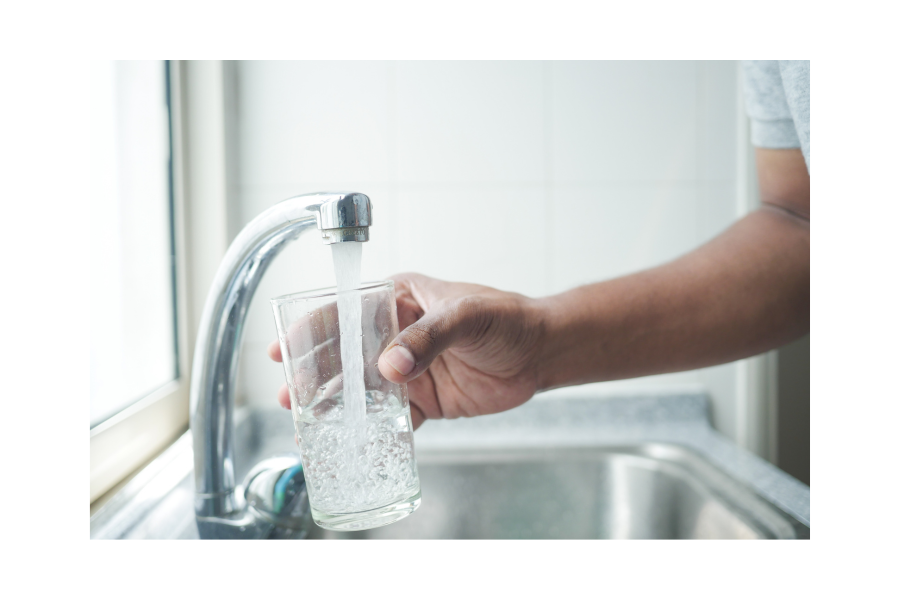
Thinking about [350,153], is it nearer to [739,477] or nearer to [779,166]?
[779,166]

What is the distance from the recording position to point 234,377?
49cm

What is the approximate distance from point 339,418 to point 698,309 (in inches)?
18.9

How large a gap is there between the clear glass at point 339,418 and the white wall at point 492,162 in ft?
2.79

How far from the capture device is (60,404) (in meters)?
0.46

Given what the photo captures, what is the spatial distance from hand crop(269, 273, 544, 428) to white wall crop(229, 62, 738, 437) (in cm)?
60

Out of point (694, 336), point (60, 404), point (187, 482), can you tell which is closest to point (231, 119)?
point (187, 482)

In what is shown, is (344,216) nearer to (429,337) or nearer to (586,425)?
(429,337)

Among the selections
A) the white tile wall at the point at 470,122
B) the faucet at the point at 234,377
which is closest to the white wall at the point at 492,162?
the white tile wall at the point at 470,122

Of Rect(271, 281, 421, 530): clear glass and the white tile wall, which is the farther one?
the white tile wall

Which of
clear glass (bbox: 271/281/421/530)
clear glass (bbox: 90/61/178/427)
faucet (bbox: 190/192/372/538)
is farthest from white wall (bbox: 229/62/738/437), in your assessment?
clear glass (bbox: 271/281/421/530)

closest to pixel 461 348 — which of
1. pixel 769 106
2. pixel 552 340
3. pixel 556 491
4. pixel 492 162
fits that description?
pixel 552 340

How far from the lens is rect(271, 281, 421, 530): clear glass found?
0.38 meters

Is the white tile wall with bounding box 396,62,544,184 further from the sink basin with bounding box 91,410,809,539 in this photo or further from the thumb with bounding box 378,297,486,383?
the thumb with bounding box 378,297,486,383

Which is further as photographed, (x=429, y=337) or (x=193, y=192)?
(x=193, y=192)
